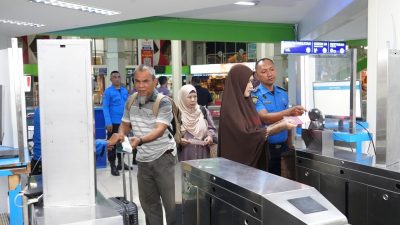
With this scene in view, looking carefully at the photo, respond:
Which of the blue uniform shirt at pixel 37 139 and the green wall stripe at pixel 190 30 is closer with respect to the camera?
the blue uniform shirt at pixel 37 139

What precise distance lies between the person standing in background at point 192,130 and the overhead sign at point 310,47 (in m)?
2.93

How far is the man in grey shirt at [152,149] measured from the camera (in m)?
2.85

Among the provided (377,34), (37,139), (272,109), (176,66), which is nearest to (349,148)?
(272,109)

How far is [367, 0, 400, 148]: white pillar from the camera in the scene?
322cm

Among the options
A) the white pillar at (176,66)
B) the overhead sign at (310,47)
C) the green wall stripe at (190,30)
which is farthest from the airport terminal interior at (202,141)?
the white pillar at (176,66)

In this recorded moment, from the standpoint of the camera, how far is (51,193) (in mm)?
1599

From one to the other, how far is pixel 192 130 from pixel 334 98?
1.48 metres

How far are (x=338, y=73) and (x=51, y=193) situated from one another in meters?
7.18

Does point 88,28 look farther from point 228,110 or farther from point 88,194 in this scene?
point 88,194

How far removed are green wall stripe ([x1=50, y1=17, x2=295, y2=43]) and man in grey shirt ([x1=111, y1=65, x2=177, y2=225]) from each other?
4.50 metres

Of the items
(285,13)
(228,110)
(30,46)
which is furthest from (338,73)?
(30,46)

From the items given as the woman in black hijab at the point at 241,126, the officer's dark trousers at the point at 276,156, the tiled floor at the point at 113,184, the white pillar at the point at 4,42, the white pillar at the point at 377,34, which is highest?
the white pillar at the point at 4,42

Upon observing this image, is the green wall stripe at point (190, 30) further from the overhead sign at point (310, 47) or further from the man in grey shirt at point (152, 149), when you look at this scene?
the man in grey shirt at point (152, 149)

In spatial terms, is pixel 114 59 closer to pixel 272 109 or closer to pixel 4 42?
pixel 4 42
